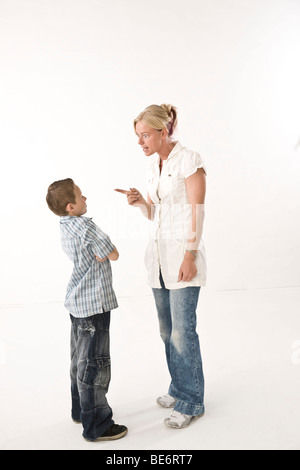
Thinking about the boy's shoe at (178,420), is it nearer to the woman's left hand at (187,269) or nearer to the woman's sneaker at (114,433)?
the woman's sneaker at (114,433)

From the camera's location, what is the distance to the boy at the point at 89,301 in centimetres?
172

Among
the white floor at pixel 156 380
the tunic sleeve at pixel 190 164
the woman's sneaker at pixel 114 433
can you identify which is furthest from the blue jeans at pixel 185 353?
the tunic sleeve at pixel 190 164

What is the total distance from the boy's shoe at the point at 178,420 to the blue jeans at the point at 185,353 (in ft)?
0.06

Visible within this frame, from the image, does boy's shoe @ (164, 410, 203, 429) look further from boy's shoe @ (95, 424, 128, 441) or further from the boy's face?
the boy's face

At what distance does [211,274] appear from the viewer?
14.9ft

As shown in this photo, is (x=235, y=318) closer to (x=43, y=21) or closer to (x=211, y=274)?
(x=211, y=274)

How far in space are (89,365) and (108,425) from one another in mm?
266

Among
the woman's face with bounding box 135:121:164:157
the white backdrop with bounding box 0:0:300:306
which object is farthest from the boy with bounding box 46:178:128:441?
the white backdrop with bounding box 0:0:300:306

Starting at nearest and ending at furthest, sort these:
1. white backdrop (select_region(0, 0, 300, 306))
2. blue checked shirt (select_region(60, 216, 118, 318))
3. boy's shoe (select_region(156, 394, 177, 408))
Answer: blue checked shirt (select_region(60, 216, 118, 318)), boy's shoe (select_region(156, 394, 177, 408)), white backdrop (select_region(0, 0, 300, 306))

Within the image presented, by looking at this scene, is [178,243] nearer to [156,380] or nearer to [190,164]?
[190,164]

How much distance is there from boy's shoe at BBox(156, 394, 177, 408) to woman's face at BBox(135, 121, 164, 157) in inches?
44.0

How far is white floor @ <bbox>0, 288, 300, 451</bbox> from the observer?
5.84ft

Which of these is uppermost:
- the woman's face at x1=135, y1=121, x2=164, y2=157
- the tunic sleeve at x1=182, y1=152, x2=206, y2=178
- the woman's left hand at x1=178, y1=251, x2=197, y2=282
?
the woman's face at x1=135, y1=121, x2=164, y2=157

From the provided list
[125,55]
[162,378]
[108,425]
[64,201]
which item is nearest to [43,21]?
[125,55]
